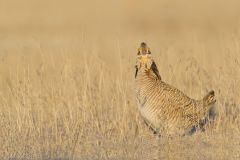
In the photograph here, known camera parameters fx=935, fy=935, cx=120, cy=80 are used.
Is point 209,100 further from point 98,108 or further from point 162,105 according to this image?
point 98,108

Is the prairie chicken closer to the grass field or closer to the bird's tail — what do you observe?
the bird's tail

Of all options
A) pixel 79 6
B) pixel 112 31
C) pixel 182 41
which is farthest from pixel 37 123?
pixel 79 6

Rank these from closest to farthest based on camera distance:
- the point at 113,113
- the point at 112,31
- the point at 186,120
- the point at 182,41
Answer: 1. the point at 186,120
2. the point at 113,113
3. the point at 182,41
4. the point at 112,31

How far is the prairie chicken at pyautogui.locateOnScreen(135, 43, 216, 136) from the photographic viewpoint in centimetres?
1022

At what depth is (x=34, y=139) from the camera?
32.2 ft

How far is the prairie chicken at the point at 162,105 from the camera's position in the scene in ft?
33.5

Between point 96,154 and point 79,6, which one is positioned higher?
point 79,6

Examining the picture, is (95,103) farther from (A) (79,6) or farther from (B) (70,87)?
(A) (79,6)

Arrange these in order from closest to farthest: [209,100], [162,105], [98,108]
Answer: [162,105]
[209,100]
[98,108]

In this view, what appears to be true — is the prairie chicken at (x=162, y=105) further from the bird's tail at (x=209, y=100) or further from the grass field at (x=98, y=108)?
the grass field at (x=98, y=108)

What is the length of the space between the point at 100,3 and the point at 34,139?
57.9 feet

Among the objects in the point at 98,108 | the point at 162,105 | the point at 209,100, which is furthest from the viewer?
the point at 98,108

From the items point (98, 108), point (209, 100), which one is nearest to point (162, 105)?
point (209, 100)

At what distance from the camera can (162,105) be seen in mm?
10312
